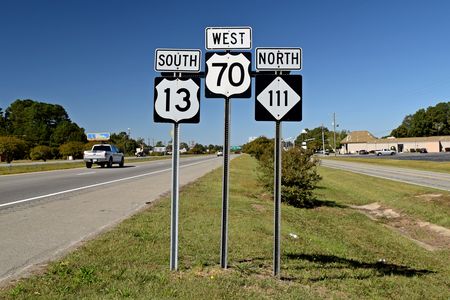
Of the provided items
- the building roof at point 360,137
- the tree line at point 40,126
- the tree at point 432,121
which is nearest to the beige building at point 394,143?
the building roof at point 360,137

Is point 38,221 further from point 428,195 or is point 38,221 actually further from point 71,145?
point 71,145

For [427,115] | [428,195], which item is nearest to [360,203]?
[428,195]

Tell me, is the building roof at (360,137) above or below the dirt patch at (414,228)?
above

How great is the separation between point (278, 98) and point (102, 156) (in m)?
31.5

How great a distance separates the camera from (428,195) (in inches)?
719

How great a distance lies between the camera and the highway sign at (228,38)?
500 centimetres

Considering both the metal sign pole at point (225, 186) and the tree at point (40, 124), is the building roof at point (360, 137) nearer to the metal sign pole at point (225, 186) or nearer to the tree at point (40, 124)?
the tree at point (40, 124)

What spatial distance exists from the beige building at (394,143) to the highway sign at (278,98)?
120 meters

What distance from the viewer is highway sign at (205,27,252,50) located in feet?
16.4

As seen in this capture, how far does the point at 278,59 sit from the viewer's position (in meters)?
5.10

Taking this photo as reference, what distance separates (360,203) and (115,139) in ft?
461

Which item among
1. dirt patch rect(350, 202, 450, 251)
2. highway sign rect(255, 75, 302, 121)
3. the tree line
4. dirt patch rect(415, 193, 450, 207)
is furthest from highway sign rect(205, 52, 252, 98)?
the tree line

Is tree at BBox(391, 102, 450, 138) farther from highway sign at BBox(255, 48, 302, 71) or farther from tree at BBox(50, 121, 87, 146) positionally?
highway sign at BBox(255, 48, 302, 71)

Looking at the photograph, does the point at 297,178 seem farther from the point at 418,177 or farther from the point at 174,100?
the point at 418,177
